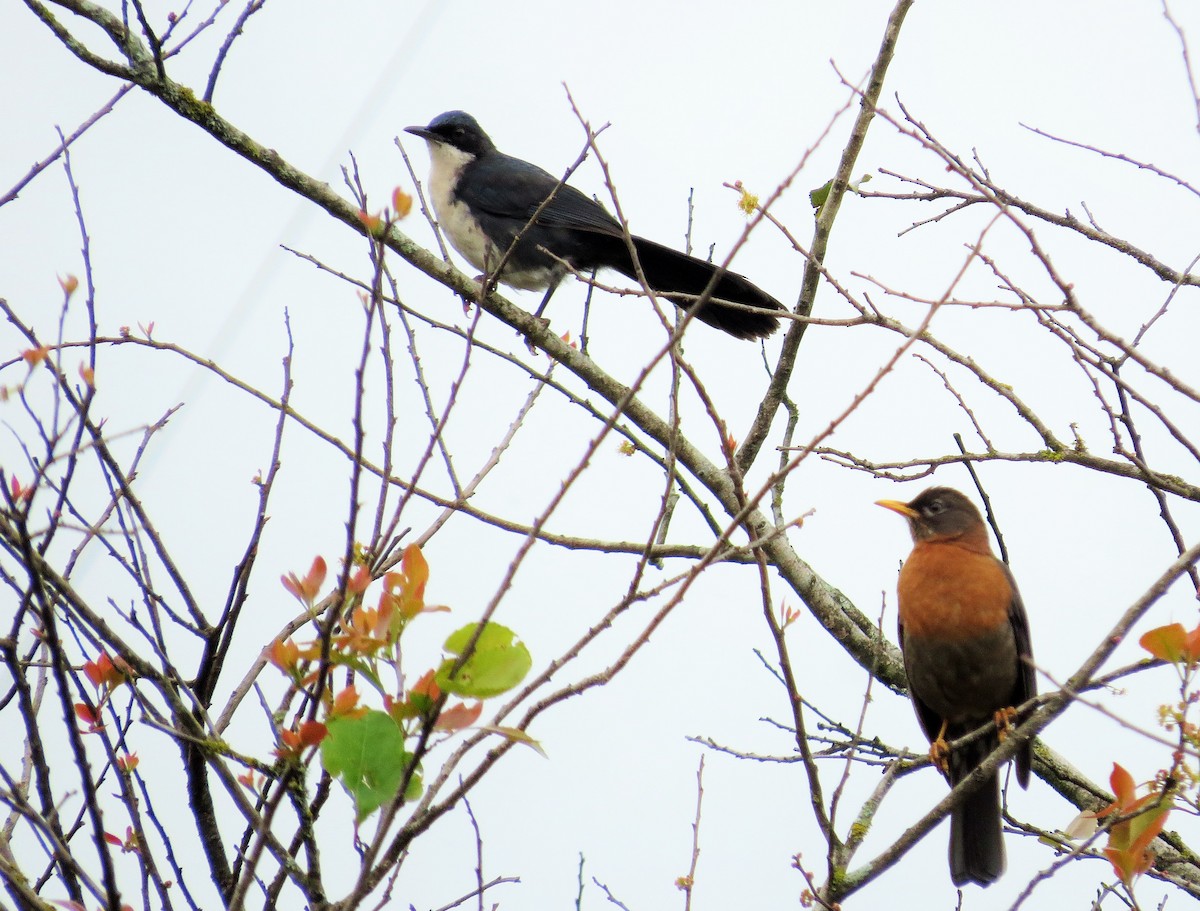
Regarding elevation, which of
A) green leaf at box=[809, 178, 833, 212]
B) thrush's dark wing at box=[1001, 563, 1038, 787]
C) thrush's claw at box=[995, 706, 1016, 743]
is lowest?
thrush's claw at box=[995, 706, 1016, 743]

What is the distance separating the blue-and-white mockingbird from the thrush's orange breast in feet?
5.20

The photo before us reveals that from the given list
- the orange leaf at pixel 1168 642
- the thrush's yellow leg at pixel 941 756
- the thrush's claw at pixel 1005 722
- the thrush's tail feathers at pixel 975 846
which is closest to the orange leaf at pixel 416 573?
the orange leaf at pixel 1168 642

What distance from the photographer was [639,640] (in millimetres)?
1764

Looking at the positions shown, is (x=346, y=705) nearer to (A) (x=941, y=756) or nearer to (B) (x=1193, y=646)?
(B) (x=1193, y=646)

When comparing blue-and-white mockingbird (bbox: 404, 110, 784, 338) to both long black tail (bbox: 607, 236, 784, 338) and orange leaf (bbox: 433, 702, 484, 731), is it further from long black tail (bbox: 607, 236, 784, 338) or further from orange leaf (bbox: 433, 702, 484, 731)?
orange leaf (bbox: 433, 702, 484, 731)

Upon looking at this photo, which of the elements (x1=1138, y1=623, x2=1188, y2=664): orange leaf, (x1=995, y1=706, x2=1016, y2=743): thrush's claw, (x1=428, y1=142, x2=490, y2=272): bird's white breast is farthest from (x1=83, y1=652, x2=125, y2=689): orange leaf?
(x1=428, y1=142, x2=490, y2=272): bird's white breast

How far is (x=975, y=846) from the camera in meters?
4.40

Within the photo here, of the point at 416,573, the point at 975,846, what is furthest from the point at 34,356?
the point at 975,846

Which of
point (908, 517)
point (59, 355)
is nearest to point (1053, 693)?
point (59, 355)

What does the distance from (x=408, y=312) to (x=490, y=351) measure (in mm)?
415

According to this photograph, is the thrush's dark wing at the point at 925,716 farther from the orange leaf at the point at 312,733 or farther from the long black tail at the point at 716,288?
the orange leaf at the point at 312,733

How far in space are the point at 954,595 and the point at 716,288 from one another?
1816 millimetres

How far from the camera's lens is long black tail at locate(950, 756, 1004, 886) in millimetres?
4355

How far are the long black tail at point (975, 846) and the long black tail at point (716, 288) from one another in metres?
2.16
